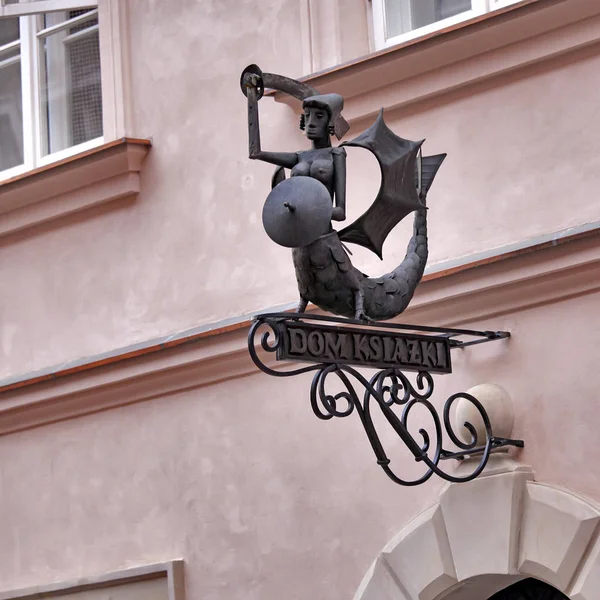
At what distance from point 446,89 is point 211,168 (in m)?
Result: 1.27

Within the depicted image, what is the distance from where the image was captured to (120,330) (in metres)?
7.23

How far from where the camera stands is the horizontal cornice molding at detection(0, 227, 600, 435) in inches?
226

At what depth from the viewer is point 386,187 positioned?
17.5 ft

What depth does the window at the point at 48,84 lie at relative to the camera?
306 inches

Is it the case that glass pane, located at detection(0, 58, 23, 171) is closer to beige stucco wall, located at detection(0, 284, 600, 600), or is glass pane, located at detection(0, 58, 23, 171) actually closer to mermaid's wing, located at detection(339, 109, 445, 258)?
beige stucco wall, located at detection(0, 284, 600, 600)

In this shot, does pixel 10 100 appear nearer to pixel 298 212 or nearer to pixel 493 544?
pixel 298 212

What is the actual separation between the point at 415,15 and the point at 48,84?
2.16 m

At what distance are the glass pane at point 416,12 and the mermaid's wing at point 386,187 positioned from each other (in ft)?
4.27

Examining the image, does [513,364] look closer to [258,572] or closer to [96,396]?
[258,572]

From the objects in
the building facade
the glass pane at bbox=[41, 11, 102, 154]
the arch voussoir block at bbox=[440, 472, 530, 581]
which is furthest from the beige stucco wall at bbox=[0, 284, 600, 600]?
the glass pane at bbox=[41, 11, 102, 154]

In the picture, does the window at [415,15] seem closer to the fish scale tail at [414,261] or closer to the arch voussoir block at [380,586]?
the fish scale tail at [414,261]

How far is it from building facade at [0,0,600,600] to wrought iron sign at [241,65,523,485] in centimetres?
37

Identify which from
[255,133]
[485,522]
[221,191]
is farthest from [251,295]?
[255,133]

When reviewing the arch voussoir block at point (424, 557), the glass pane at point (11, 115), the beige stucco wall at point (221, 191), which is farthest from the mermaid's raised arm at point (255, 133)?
the glass pane at point (11, 115)
